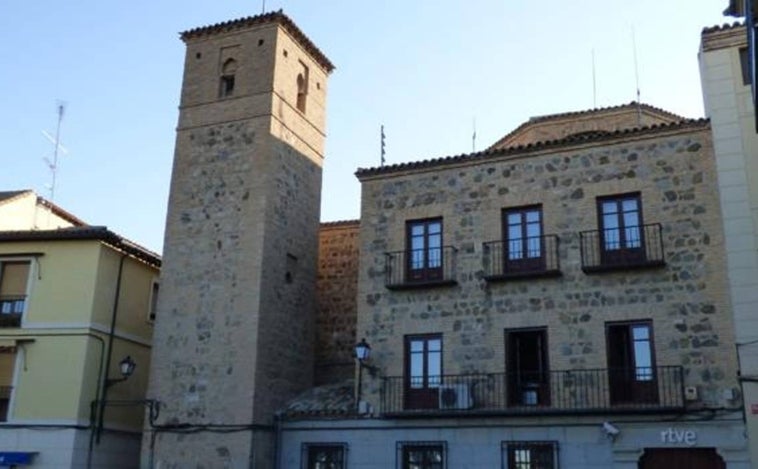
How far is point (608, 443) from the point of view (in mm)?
16094

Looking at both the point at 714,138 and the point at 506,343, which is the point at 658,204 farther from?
the point at 506,343

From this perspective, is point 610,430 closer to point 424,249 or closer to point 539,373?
point 539,373

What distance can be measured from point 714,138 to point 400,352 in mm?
7665

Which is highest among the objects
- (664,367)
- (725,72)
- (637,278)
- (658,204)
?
(725,72)

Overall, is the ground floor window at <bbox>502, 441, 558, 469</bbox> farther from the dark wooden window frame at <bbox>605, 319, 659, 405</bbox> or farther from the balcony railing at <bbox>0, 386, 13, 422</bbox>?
the balcony railing at <bbox>0, 386, 13, 422</bbox>

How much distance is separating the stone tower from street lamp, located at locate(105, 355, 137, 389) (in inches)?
20.7

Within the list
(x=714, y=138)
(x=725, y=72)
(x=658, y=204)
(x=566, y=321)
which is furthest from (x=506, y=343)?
(x=725, y=72)

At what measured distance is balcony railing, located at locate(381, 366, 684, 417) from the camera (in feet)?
52.3

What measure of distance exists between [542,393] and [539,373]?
0.39 metres

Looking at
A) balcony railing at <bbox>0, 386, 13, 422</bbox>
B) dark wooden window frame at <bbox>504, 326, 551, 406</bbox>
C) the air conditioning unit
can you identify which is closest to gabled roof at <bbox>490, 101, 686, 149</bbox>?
dark wooden window frame at <bbox>504, 326, 551, 406</bbox>

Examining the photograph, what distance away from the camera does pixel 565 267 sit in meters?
17.5

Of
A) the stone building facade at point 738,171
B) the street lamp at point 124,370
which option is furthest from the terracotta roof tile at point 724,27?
the street lamp at point 124,370

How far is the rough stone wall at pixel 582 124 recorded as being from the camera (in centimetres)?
2289

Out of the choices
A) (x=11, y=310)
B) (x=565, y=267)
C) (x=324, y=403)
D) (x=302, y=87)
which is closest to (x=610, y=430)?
(x=565, y=267)
